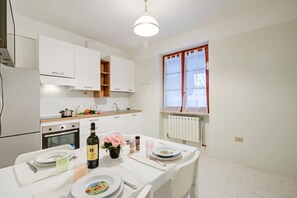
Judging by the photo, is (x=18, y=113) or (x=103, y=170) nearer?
(x=103, y=170)

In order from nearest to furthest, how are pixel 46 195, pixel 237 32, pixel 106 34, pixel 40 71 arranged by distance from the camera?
pixel 46 195 < pixel 40 71 < pixel 237 32 < pixel 106 34

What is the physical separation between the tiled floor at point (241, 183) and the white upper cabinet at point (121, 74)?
8.35 ft

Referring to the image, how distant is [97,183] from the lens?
723 mm

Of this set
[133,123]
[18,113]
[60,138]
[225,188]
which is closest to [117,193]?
[225,188]

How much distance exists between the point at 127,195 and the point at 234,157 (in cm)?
248

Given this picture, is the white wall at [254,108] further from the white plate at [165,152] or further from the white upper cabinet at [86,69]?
the white upper cabinet at [86,69]

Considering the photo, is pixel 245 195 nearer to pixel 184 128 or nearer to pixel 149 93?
pixel 184 128

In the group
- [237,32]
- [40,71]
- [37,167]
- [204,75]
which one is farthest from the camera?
[204,75]

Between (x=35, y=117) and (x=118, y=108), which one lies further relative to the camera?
(x=118, y=108)

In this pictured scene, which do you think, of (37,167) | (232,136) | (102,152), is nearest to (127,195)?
(102,152)

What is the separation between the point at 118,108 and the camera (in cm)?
387

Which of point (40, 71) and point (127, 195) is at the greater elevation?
point (40, 71)

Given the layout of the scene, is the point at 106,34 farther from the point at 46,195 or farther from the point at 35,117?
the point at 46,195

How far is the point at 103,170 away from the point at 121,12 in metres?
2.34
